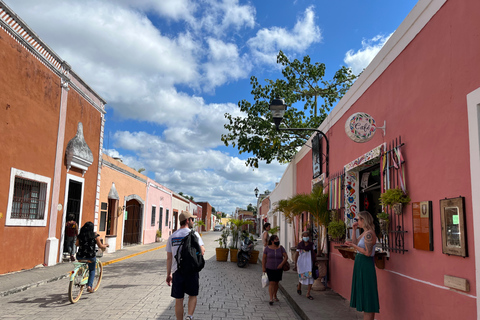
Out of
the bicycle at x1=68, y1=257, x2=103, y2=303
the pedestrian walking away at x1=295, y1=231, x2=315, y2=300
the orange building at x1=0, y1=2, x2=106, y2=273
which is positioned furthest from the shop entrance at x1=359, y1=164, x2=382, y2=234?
the orange building at x1=0, y1=2, x2=106, y2=273

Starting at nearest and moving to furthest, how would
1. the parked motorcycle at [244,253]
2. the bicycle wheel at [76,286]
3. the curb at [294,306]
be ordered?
the curb at [294,306] → the bicycle wheel at [76,286] → the parked motorcycle at [244,253]

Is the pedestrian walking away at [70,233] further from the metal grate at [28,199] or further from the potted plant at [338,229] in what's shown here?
the potted plant at [338,229]

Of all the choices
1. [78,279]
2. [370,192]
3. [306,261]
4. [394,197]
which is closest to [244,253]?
[306,261]

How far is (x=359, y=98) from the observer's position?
7742mm

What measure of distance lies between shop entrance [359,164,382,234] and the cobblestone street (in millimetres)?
2552

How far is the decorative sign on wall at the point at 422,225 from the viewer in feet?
Result: 15.2

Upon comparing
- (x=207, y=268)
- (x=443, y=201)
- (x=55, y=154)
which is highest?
(x=55, y=154)

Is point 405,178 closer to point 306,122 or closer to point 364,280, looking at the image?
point 364,280

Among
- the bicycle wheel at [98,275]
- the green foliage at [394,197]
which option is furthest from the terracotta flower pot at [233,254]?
the green foliage at [394,197]

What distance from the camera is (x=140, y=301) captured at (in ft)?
24.6

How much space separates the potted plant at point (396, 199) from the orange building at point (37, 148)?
9.09 metres

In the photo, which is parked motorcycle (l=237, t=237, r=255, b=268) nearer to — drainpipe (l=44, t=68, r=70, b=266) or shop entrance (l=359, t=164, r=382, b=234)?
drainpipe (l=44, t=68, r=70, b=266)

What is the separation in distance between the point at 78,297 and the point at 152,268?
5.74 m

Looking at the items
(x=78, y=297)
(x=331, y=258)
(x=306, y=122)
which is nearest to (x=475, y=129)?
(x=331, y=258)
